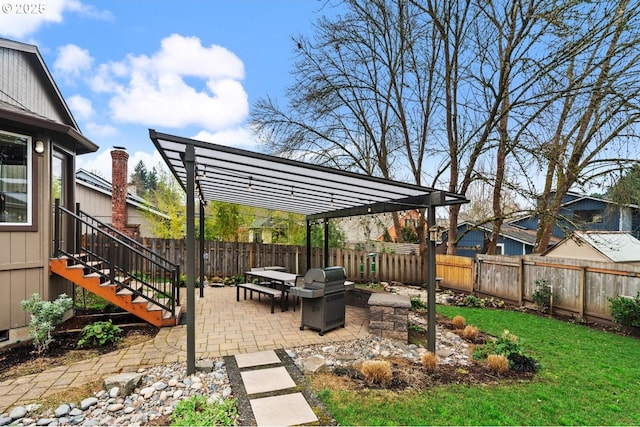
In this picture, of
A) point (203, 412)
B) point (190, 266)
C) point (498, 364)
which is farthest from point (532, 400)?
point (190, 266)

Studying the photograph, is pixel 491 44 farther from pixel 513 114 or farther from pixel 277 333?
pixel 277 333

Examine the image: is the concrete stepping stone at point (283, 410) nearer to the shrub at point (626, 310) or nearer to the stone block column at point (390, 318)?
the stone block column at point (390, 318)

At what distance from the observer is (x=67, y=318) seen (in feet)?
17.9

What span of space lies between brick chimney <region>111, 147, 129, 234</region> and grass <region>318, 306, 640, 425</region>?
11165 mm

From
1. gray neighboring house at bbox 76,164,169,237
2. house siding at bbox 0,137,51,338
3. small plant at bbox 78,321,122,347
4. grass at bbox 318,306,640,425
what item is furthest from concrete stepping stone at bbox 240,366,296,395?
gray neighboring house at bbox 76,164,169,237

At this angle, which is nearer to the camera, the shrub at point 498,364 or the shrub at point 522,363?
the shrub at point 498,364

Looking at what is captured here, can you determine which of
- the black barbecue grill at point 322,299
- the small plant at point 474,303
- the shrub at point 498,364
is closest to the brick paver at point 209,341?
the black barbecue grill at point 322,299

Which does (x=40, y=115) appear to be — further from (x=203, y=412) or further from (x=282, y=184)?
(x=203, y=412)

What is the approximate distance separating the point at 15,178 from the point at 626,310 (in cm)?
1041

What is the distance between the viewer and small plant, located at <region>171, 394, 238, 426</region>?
248 cm

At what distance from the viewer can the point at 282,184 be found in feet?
17.5

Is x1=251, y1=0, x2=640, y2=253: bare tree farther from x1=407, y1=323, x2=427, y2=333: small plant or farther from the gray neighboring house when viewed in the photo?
the gray neighboring house

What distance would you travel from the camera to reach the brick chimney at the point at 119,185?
10.9 meters

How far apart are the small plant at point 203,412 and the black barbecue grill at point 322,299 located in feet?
7.36
